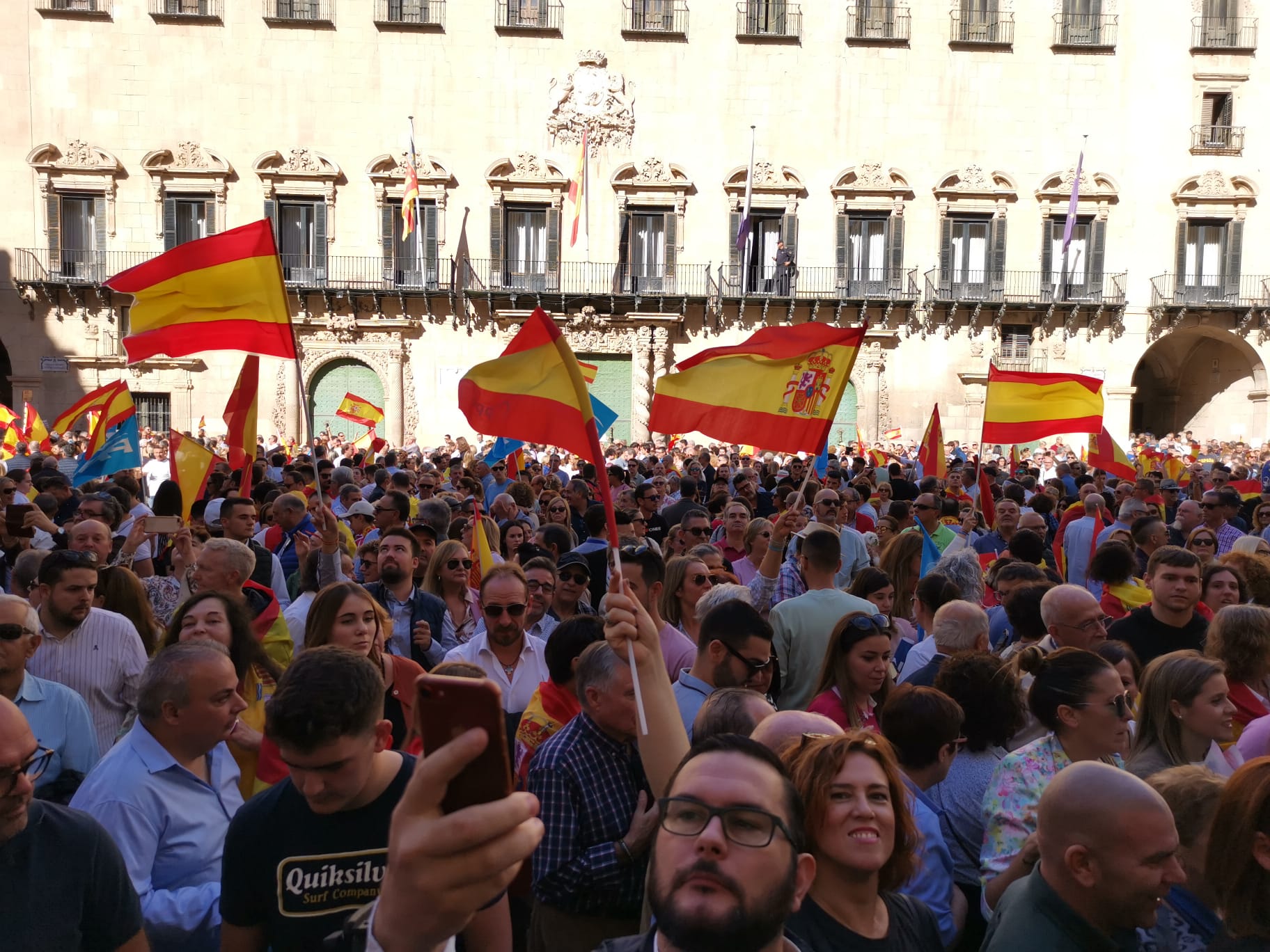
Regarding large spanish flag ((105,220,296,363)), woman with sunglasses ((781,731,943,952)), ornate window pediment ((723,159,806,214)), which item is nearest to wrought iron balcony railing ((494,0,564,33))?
ornate window pediment ((723,159,806,214))

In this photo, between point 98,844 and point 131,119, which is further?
point 131,119

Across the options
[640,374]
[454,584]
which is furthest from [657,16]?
[454,584]

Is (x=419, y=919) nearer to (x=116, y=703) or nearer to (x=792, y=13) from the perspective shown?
(x=116, y=703)

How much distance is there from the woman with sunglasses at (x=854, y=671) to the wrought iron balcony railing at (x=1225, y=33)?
1282 inches

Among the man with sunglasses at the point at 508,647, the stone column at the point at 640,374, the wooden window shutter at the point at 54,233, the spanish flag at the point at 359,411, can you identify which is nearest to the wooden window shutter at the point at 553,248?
the stone column at the point at 640,374

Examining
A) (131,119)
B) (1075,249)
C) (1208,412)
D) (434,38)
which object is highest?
(434,38)

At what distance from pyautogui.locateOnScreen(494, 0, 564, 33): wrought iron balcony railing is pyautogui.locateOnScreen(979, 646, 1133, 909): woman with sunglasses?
96.2ft

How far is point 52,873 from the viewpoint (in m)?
2.59

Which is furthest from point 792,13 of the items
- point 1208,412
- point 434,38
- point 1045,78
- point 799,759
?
point 799,759

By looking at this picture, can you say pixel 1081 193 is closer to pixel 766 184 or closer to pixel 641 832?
pixel 766 184

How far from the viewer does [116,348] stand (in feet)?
98.0

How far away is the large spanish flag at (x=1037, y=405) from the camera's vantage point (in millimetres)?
11688

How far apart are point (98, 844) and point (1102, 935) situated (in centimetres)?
230

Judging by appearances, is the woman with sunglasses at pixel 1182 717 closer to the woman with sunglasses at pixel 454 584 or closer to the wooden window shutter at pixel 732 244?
the woman with sunglasses at pixel 454 584
